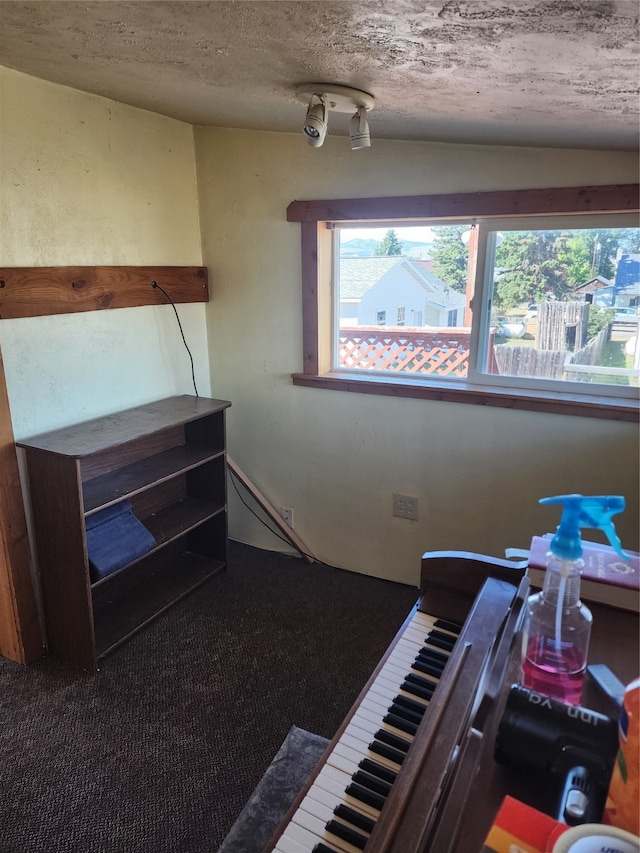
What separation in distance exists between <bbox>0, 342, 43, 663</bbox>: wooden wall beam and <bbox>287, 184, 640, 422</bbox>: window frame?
1.29m

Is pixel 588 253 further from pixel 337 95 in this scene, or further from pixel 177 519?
pixel 177 519

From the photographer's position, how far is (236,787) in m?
1.70

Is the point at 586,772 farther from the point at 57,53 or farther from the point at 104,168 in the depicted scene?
the point at 104,168

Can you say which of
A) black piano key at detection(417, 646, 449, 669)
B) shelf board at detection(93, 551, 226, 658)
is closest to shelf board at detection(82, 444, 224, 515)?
shelf board at detection(93, 551, 226, 658)

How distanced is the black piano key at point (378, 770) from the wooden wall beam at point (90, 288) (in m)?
1.80

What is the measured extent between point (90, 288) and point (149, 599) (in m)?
1.38

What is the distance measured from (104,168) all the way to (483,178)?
1.52 metres

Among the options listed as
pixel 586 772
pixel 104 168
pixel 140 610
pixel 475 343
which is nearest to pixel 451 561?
pixel 586 772

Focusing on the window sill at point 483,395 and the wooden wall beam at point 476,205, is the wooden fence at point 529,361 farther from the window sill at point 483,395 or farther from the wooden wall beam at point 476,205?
the wooden wall beam at point 476,205

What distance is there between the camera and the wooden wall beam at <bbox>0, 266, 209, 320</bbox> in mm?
1979

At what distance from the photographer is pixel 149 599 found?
2535mm

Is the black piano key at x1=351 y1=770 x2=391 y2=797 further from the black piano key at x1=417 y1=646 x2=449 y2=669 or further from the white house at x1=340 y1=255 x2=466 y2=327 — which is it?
the white house at x1=340 y1=255 x2=466 y2=327

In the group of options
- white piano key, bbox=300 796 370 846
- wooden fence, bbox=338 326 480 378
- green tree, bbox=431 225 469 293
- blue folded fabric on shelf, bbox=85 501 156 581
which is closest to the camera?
white piano key, bbox=300 796 370 846

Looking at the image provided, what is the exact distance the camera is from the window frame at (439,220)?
80.3 inches
